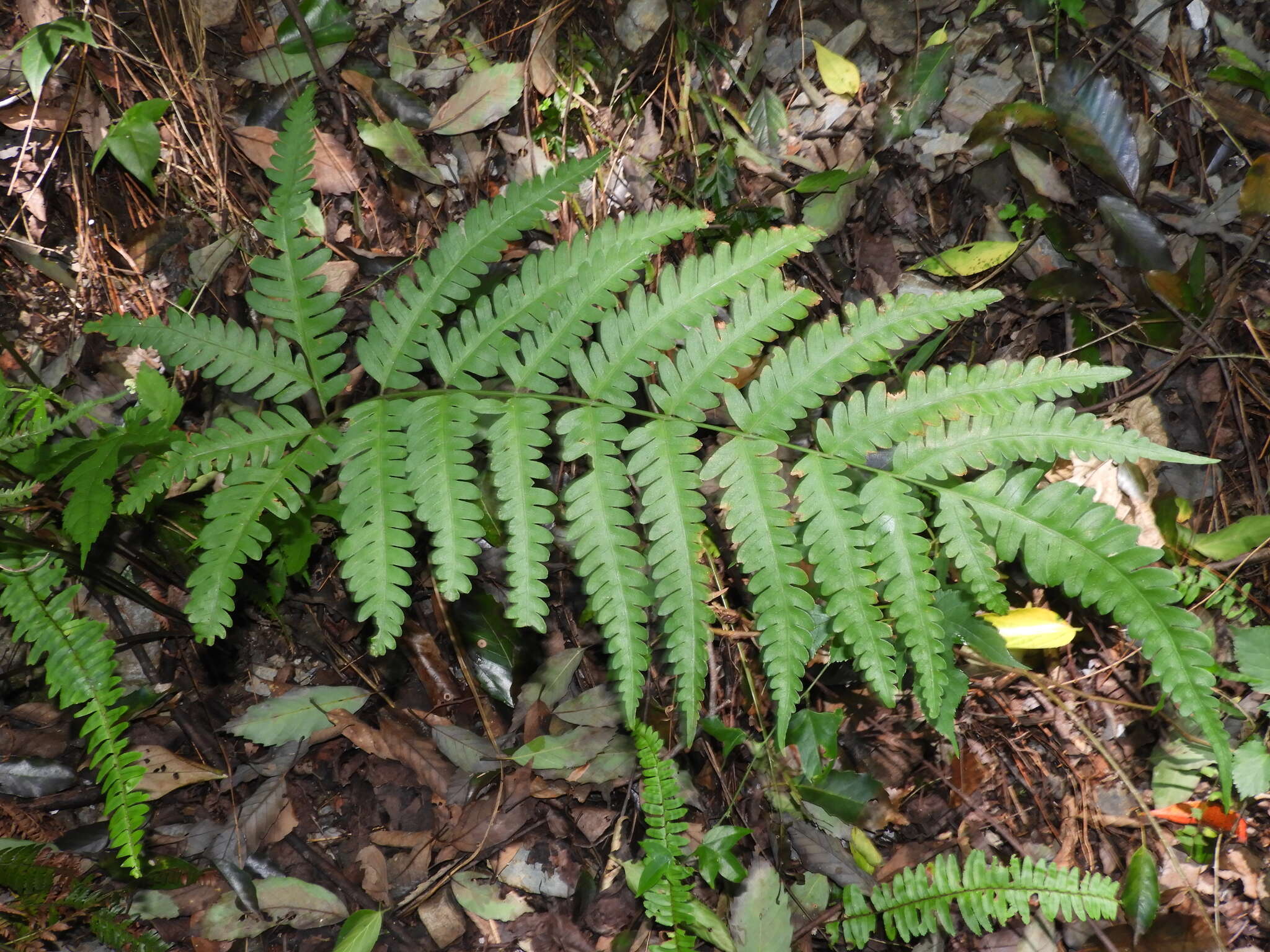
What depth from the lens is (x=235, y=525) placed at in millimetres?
1964

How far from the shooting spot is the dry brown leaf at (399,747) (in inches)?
104

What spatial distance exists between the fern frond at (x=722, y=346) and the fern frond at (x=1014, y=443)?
0.43 meters

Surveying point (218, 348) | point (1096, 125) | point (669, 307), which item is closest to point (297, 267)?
point (218, 348)

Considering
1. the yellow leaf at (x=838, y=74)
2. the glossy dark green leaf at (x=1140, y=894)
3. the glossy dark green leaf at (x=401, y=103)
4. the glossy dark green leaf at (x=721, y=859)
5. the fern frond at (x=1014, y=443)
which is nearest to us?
the fern frond at (x=1014, y=443)

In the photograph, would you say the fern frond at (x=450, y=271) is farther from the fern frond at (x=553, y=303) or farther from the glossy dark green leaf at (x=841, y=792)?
the glossy dark green leaf at (x=841, y=792)

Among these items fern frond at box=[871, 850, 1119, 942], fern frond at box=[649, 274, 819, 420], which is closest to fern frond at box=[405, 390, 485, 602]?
fern frond at box=[649, 274, 819, 420]

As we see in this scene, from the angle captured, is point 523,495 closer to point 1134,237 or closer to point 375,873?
point 375,873

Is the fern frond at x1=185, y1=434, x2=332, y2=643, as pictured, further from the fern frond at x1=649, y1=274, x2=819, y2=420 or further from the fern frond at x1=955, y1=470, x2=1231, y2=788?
the fern frond at x1=955, y1=470, x2=1231, y2=788

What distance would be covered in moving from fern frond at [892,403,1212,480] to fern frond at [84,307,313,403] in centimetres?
161

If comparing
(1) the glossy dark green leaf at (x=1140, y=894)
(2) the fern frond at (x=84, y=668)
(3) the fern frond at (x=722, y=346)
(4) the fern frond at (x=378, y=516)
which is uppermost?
(3) the fern frond at (x=722, y=346)

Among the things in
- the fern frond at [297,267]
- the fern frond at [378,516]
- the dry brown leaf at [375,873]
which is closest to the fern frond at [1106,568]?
the fern frond at [378,516]

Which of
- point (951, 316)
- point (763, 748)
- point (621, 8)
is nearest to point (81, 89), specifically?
point (621, 8)

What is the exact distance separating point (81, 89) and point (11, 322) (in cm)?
84

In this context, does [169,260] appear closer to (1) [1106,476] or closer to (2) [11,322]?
(2) [11,322]
